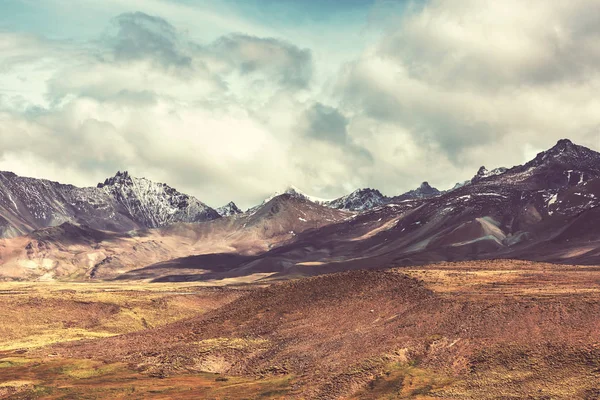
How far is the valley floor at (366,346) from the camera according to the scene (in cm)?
6606

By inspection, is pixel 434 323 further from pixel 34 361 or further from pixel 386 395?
pixel 34 361

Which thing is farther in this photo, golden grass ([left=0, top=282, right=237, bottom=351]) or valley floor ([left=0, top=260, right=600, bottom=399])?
golden grass ([left=0, top=282, right=237, bottom=351])

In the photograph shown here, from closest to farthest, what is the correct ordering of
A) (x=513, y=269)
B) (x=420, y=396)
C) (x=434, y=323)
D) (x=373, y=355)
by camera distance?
(x=420, y=396), (x=373, y=355), (x=434, y=323), (x=513, y=269)

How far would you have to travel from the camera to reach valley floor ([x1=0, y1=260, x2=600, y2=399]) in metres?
66.1

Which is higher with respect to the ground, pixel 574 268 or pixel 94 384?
pixel 574 268

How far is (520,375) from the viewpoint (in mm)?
64312

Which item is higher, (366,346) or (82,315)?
(82,315)

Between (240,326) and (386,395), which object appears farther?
(240,326)

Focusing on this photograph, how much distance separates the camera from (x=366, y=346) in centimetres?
7744

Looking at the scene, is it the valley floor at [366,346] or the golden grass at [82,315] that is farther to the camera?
the golden grass at [82,315]

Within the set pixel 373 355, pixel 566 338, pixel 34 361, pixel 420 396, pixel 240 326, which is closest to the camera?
pixel 420 396

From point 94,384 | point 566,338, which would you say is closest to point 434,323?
point 566,338

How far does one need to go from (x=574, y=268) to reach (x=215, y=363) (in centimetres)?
6014

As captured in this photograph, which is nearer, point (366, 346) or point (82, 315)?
point (366, 346)
